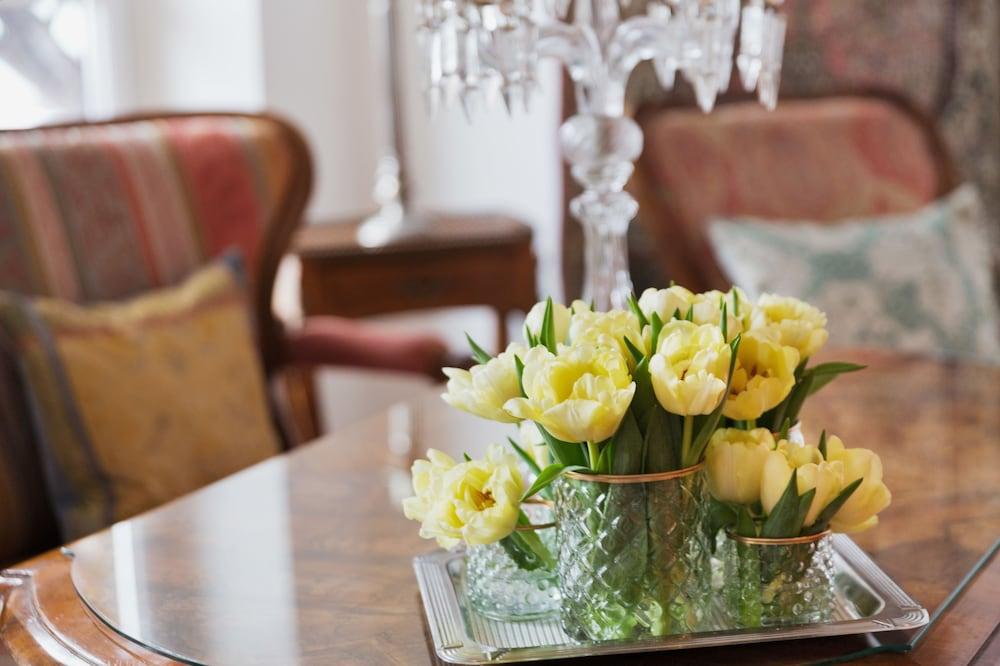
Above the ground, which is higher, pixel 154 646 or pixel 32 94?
pixel 32 94

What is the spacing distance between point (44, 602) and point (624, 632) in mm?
494

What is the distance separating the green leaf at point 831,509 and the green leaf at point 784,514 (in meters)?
0.02

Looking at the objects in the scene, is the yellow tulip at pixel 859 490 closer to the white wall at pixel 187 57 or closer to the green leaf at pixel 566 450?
the green leaf at pixel 566 450

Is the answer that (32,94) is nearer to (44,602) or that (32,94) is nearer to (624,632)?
(44,602)

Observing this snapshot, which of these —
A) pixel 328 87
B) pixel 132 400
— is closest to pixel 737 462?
pixel 132 400

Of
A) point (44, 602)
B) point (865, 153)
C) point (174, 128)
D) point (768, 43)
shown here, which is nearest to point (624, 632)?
point (44, 602)

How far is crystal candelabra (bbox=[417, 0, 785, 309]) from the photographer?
1268 millimetres

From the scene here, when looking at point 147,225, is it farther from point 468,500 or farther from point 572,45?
point 468,500

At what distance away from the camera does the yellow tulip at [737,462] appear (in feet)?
2.89

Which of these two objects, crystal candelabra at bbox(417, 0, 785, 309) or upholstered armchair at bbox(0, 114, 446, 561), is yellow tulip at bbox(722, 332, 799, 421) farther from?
upholstered armchair at bbox(0, 114, 446, 561)

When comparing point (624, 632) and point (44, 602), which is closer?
point (624, 632)

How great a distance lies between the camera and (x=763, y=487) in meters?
0.89

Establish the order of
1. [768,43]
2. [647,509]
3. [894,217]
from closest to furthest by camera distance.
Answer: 1. [647,509]
2. [768,43]
3. [894,217]

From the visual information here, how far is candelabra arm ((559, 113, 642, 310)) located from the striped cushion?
0.85m
